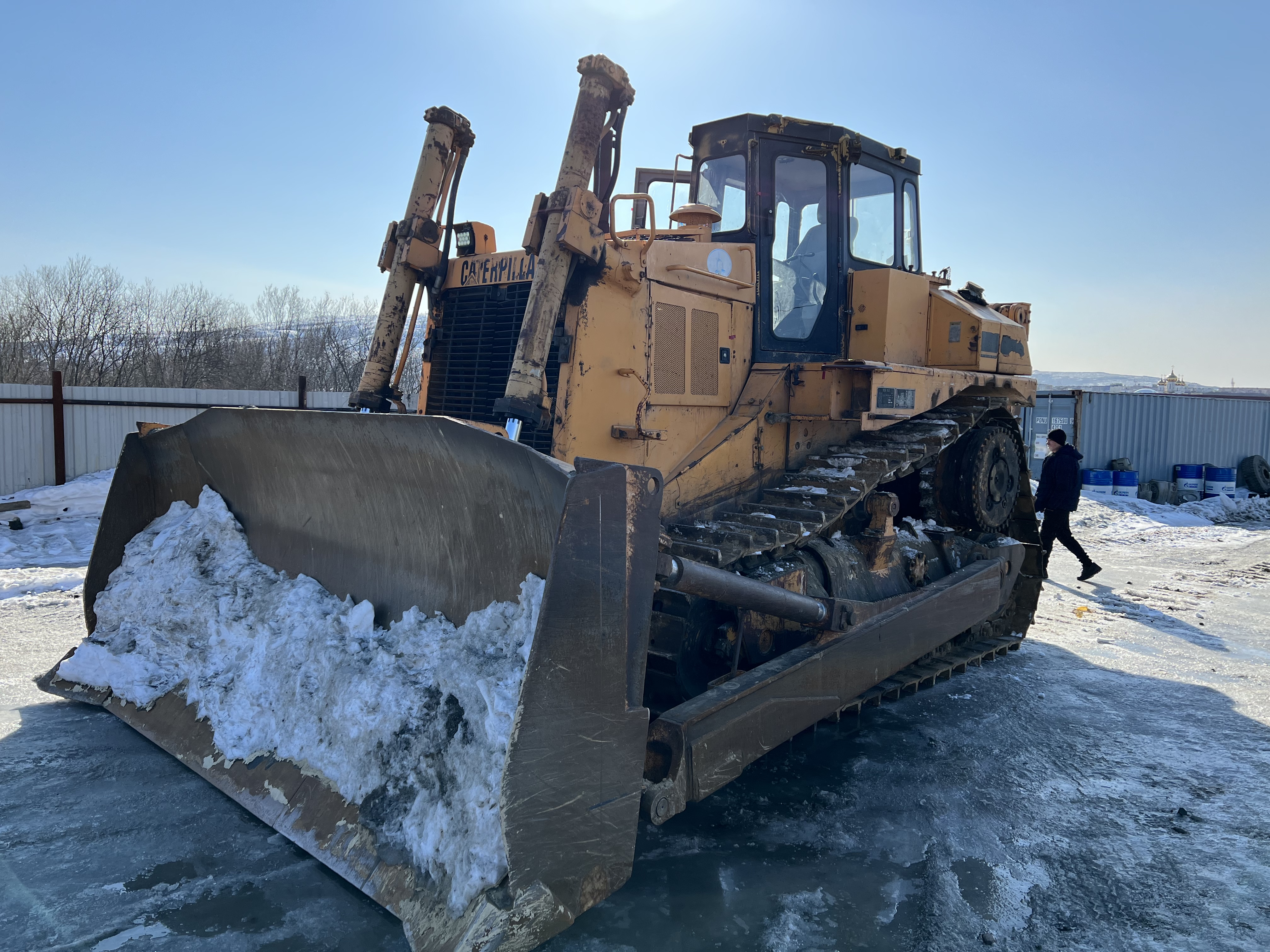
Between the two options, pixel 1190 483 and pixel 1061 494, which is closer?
pixel 1061 494

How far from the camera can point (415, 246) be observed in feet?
16.1

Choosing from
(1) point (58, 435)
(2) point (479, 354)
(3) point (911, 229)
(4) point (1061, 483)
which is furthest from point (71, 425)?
(4) point (1061, 483)

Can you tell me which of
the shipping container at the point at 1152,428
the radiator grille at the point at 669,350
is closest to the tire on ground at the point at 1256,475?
the shipping container at the point at 1152,428

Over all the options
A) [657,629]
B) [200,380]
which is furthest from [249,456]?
[200,380]

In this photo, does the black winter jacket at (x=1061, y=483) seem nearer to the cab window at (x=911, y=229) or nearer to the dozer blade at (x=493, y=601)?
the cab window at (x=911, y=229)

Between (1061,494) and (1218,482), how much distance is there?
11.3 m

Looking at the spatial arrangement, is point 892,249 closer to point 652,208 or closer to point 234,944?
point 652,208

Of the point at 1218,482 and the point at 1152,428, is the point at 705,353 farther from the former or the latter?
the point at 1152,428

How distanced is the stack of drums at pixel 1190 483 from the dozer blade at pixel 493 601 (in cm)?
1914

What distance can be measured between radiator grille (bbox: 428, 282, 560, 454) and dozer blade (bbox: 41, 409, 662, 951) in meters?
0.91

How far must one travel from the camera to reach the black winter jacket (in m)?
9.24

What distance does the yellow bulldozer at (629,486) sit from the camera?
2.63 metres

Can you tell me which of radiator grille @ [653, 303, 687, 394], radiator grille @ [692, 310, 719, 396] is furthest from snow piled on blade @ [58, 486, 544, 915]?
radiator grille @ [692, 310, 719, 396]

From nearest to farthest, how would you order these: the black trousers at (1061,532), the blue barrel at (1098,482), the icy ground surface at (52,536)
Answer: the icy ground surface at (52,536), the black trousers at (1061,532), the blue barrel at (1098,482)
